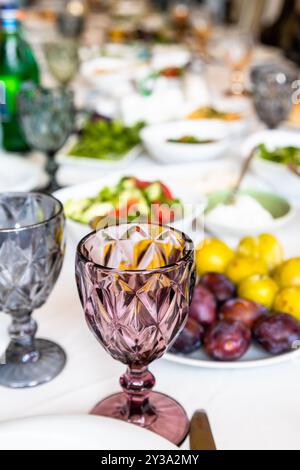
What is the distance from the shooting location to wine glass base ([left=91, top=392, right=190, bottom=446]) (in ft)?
1.75

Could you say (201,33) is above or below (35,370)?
below

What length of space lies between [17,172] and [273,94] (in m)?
0.53

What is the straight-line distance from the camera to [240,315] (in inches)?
24.9

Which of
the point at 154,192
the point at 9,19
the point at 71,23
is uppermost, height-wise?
the point at 9,19

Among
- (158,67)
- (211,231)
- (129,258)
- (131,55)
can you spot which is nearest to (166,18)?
(131,55)

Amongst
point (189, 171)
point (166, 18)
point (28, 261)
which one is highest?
point (28, 261)

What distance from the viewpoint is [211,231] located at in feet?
3.01

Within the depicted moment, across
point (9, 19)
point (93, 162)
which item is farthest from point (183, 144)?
point (9, 19)

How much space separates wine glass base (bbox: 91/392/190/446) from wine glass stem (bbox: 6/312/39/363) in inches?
3.9

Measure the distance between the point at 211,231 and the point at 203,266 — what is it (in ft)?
0.63

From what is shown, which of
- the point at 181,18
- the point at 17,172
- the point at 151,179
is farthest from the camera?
the point at 181,18

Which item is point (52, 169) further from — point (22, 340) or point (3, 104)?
point (22, 340)

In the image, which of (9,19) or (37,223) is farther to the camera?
(9,19)
